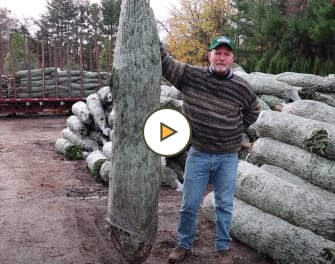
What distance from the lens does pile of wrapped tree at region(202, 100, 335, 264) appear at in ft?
13.3

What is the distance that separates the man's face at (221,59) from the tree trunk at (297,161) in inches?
74.8

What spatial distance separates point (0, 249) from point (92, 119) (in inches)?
237

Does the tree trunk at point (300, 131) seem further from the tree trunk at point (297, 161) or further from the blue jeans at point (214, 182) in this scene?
the blue jeans at point (214, 182)

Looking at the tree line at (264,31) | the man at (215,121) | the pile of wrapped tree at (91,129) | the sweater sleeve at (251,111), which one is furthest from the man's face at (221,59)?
the tree line at (264,31)

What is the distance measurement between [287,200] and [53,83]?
15311 mm

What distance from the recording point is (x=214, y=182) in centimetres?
379

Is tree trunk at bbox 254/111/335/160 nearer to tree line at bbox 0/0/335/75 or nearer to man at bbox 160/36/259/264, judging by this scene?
man at bbox 160/36/259/264

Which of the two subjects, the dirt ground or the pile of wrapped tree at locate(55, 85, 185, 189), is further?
the pile of wrapped tree at locate(55, 85, 185, 189)

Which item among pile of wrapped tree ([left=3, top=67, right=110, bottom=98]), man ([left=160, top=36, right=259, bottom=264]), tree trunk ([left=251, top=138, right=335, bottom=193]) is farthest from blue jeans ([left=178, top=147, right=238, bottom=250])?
pile of wrapped tree ([left=3, top=67, right=110, bottom=98])

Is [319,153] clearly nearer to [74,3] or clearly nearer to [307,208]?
[307,208]

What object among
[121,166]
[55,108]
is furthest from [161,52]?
[55,108]
